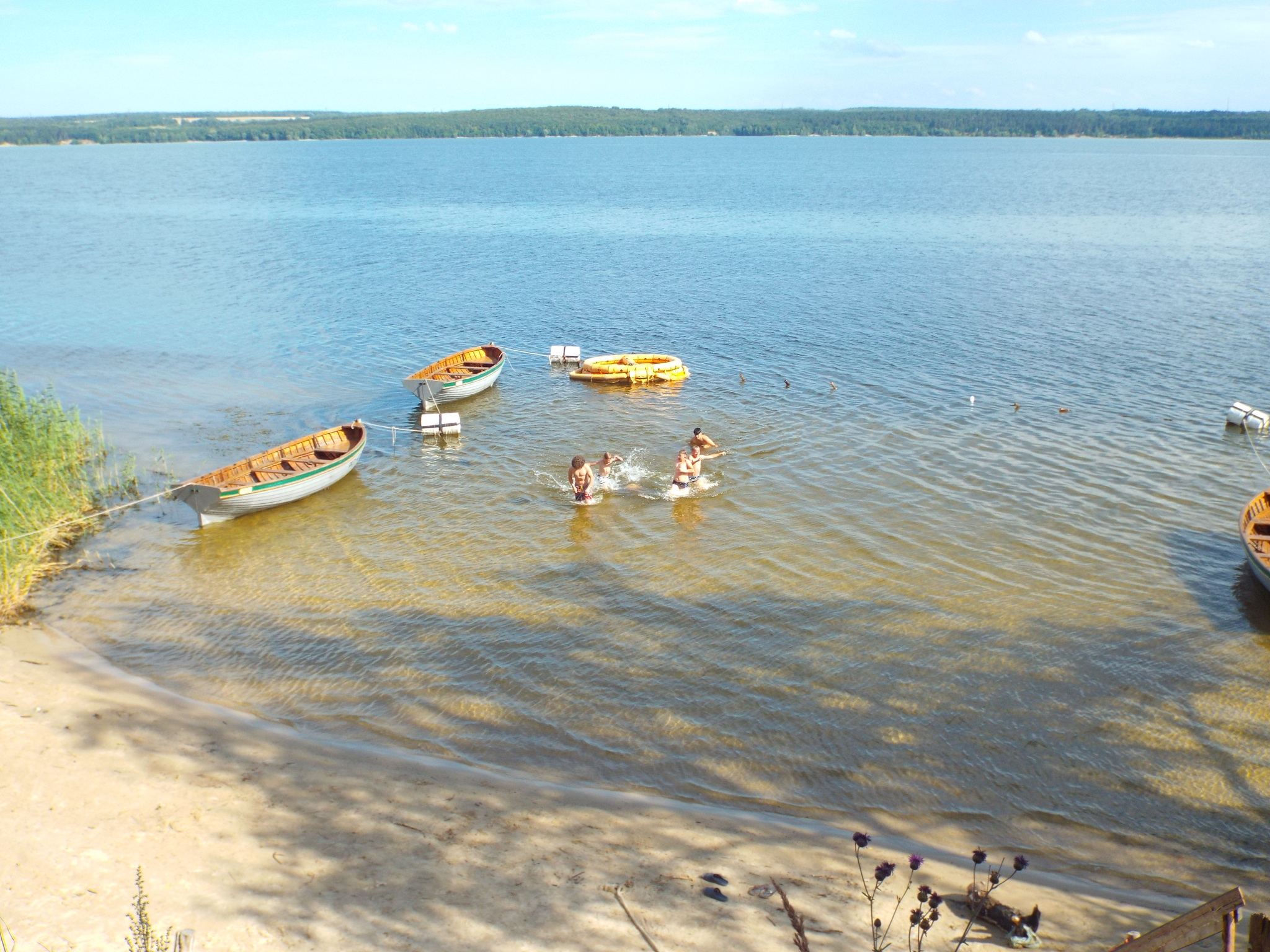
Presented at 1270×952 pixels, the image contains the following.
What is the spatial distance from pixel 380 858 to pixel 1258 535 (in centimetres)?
1600

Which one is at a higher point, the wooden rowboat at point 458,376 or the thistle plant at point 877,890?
the wooden rowboat at point 458,376


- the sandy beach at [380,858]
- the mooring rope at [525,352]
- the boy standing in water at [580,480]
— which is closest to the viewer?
the sandy beach at [380,858]

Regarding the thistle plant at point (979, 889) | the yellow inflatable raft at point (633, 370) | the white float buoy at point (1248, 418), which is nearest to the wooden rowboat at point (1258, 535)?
the white float buoy at point (1248, 418)

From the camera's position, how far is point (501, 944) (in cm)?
752

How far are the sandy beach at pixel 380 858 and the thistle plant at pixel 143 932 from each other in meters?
0.15

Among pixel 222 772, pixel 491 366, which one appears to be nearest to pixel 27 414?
pixel 222 772

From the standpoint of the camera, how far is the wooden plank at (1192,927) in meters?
4.95

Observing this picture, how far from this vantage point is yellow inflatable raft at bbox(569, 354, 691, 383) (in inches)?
1104

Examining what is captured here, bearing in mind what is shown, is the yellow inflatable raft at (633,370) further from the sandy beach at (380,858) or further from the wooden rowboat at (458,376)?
the sandy beach at (380,858)

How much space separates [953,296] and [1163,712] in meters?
32.1

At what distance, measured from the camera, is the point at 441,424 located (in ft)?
77.3

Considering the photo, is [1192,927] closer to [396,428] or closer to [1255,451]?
[396,428]

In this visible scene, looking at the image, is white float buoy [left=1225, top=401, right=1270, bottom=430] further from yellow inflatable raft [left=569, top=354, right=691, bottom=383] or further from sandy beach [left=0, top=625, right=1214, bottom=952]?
sandy beach [left=0, top=625, right=1214, bottom=952]

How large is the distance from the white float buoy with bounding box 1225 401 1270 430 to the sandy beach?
18.7 m
